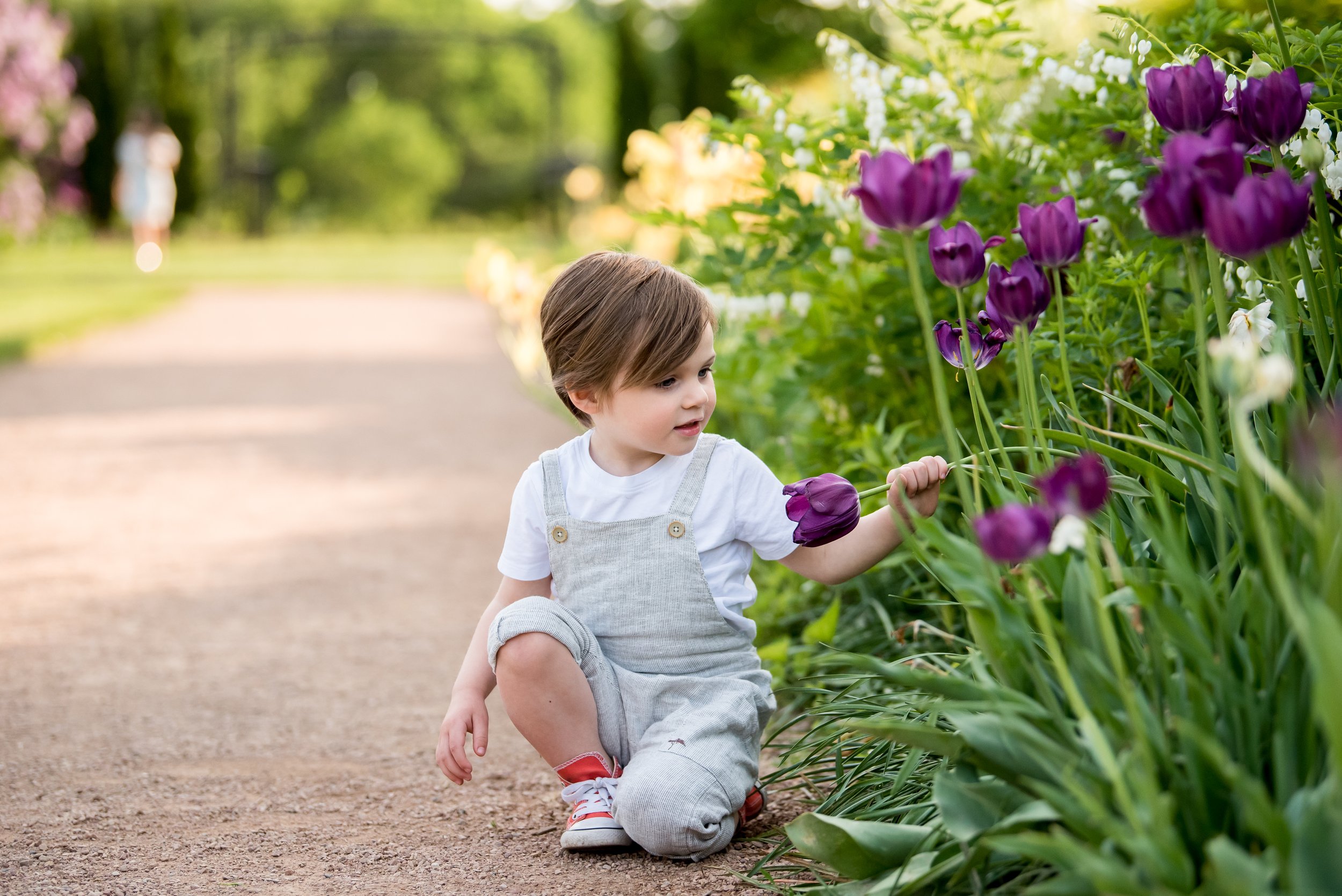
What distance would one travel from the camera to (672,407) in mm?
2012

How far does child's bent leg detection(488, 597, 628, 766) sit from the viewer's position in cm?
197

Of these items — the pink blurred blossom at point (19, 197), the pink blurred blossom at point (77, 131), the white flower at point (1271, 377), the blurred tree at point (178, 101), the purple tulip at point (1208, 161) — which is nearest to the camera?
the white flower at point (1271, 377)

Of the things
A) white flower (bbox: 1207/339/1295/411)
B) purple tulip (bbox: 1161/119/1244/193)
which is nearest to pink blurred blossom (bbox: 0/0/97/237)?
purple tulip (bbox: 1161/119/1244/193)

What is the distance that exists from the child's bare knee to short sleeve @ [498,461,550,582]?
0.20m

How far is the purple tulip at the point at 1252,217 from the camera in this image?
116cm

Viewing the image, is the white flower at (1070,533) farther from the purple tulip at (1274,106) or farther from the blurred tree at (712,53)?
the blurred tree at (712,53)

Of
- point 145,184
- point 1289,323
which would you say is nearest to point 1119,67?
point 1289,323

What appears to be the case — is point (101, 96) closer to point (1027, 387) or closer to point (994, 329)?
point (994, 329)

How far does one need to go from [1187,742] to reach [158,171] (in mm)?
17875

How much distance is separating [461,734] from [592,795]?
223 mm

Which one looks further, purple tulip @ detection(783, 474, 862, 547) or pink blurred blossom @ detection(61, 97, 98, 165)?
pink blurred blossom @ detection(61, 97, 98, 165)

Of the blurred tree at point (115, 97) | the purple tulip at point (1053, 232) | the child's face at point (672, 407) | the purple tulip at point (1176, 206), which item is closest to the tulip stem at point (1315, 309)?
the purple tulip at point (1053, 232)

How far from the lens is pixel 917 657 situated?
1808mm

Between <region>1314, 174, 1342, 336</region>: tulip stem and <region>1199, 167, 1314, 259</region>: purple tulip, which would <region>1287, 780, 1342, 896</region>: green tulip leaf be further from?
<region>1314, 174, 1342, 336</region>: tulip stem
